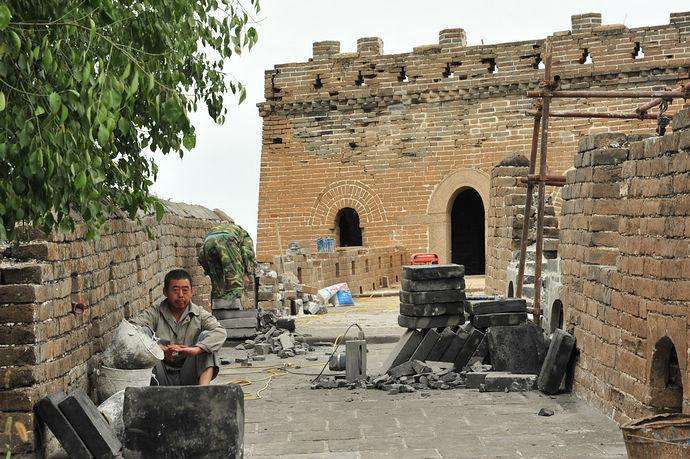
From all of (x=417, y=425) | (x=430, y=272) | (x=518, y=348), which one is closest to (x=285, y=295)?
(x=430, y=272)

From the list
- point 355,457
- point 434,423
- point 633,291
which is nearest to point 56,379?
point 355,457

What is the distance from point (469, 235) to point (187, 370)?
24.6 metres

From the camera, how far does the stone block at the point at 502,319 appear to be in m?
12.5

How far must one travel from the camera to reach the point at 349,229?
32.3 metres

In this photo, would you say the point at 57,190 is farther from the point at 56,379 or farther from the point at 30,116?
the point at 56,379

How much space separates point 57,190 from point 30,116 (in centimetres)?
43

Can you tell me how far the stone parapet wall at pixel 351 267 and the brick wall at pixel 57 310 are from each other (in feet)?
40.7

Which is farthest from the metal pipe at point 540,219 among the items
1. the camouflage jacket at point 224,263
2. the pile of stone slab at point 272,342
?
the camouflage jacket at point 224,263

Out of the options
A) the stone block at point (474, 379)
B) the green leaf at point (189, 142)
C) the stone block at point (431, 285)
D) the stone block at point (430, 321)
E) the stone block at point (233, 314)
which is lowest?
the stone block at point (474, 379)

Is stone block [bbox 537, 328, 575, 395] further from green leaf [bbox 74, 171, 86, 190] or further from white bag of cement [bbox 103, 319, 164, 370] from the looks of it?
green leaf [bbox 74, 171, 86, 190]

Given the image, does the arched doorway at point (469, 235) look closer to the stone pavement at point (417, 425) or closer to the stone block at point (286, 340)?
the stone block at point (286, 340)

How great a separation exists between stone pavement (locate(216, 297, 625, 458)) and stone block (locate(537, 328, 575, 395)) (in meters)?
0.14

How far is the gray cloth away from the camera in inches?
337

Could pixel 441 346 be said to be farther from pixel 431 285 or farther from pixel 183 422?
pixel 183 422
